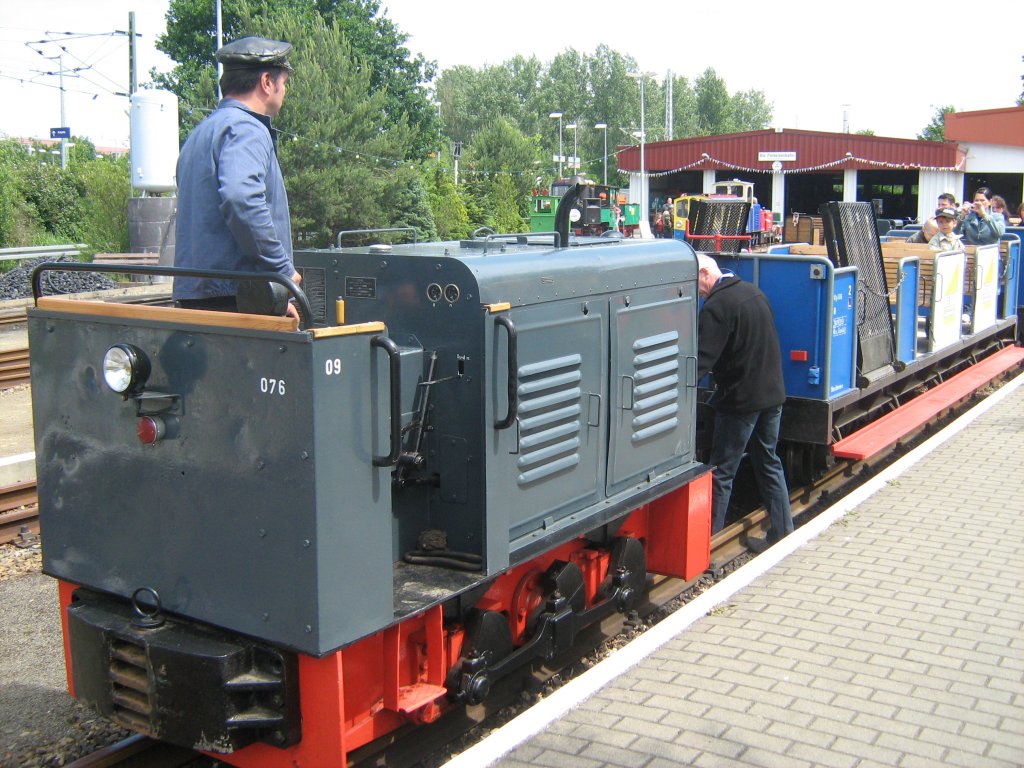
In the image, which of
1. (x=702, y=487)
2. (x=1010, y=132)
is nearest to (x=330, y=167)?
(x=1010, y=132)

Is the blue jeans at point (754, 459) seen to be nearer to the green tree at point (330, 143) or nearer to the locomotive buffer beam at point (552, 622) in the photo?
the locomotive buffer beam at point (552, 622)

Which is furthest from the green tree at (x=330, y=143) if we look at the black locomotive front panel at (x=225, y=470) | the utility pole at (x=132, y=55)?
the black locomotive front panel at (x=225, y=470)

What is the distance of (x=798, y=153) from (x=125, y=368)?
46.4m

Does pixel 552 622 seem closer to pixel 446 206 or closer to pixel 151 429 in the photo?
pixel 151 429

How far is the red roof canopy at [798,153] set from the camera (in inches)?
1697

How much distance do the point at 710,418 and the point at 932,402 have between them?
10.3 feet

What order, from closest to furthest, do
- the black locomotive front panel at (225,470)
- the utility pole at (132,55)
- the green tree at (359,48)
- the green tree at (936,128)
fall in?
the black locomotive front panel at (225,470) → the utility pole at (132,55) → the green tree at (359,48) → the green tree at (936,128)

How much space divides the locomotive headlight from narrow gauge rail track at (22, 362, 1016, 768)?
1476 millimetres

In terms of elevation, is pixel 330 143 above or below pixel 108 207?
above

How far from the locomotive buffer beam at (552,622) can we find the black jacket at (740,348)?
171 centimetres

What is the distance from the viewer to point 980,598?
529 centimetres

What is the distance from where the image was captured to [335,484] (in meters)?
3.06

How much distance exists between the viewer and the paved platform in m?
3.73

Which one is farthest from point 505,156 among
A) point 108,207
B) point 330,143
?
point 108,207
